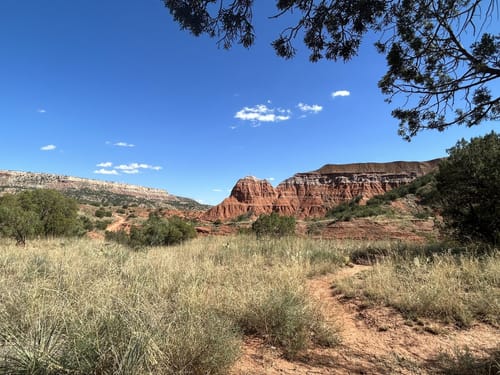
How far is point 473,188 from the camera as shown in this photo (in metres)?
8.69

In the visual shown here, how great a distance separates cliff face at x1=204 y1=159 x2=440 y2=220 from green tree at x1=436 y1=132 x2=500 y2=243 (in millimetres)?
56692

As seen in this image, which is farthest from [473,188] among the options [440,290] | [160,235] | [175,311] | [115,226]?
[115,226]

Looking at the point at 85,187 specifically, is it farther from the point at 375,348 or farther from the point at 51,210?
the point at 375,348

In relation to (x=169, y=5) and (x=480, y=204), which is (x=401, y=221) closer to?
(x=480, y=204)

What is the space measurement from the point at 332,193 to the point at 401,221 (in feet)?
151

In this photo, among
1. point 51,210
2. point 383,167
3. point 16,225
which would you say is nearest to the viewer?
point 16,225

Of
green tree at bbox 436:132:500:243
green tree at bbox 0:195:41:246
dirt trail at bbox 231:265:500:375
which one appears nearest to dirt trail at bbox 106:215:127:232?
green tree at bbox 0:195:41:246

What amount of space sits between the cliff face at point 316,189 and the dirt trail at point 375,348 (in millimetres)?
62528

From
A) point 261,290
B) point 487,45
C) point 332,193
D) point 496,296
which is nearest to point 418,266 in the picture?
point 496,296

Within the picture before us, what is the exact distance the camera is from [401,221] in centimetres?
2556

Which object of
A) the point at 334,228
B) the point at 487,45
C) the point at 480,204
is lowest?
the point at 334,228

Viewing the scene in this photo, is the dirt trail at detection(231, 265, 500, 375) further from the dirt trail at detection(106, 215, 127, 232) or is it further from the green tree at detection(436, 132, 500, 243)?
the dirt trail at detection(106, 215, 127, 232)

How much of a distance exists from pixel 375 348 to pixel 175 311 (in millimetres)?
2319

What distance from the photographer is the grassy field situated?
2327 mm
